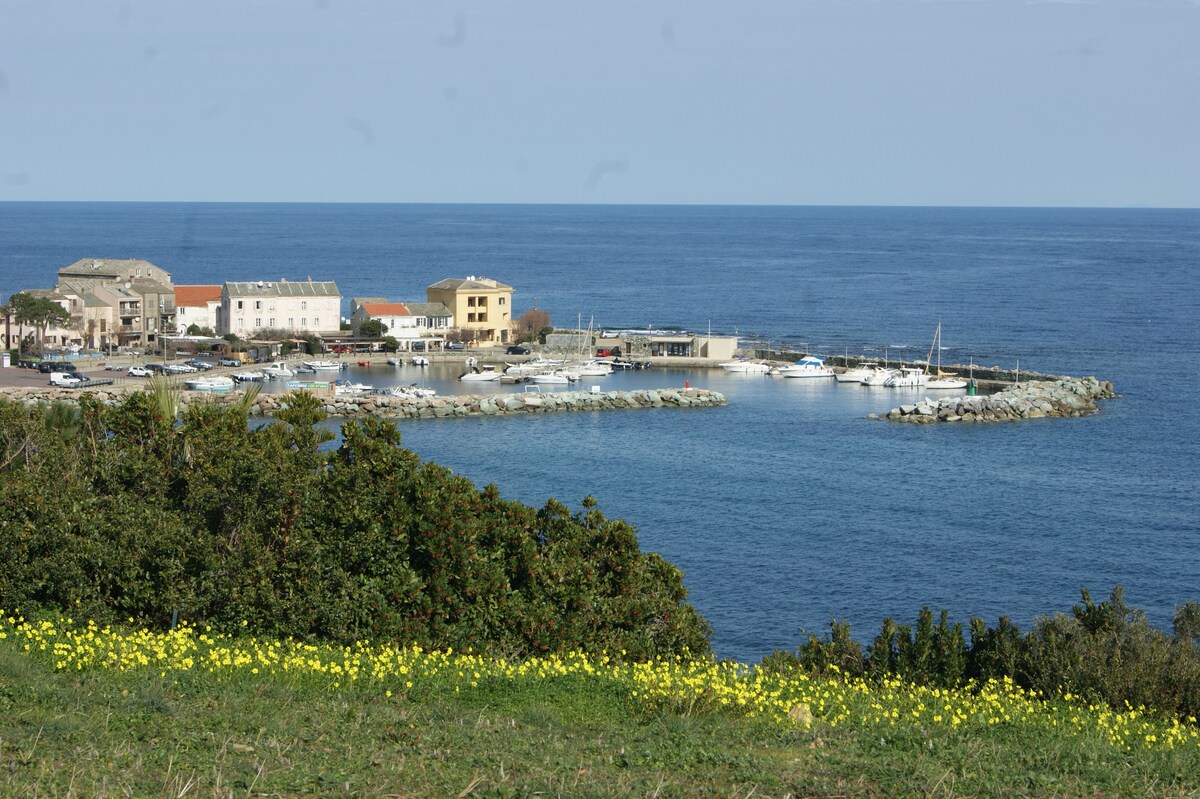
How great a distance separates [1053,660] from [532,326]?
5776cm

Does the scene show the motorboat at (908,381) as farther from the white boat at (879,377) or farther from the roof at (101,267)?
the roof at (101,267)

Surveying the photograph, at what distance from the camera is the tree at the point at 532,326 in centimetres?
7006

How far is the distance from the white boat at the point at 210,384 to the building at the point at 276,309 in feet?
38.1

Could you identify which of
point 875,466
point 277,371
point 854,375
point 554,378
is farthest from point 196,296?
point 875,466

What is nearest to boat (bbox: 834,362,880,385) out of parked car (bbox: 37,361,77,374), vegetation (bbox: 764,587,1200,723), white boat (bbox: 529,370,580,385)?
white boat (bbox: 529,370,580,385)

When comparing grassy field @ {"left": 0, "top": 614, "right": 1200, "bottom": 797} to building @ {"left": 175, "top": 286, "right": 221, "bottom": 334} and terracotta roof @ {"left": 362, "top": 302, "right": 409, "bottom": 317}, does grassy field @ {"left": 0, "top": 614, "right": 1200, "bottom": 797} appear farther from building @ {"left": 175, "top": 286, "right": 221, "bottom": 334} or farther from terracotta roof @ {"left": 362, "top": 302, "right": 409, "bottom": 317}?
building @ {"left": 175, "top": 286, "right": 221, "bottom": 334}

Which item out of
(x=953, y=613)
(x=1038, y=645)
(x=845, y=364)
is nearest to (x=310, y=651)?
(x=1038, y=645)

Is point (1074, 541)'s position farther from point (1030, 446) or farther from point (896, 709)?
point (896, 709)

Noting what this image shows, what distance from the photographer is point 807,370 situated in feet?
203

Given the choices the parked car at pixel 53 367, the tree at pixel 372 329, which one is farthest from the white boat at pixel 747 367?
the parked car at pixel 53 367

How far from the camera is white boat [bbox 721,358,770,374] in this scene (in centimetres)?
6294

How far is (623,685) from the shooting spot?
1107cm

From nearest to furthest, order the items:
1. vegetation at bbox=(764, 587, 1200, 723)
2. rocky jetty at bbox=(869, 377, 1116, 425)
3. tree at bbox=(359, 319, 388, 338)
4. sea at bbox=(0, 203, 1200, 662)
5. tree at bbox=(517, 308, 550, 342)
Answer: vegetation at bbox=(764, 587, 1200, 723), sea at bbox=(0, 203, 1200, 662), rocky jetty at bbox=(869, 377, 1116, 425), tree at bbox=(359, 319, 388, 338), tree at bbox=(517, 308, 550, 342)

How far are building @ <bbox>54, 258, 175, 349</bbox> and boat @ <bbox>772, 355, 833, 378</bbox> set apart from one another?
98.4 feet
